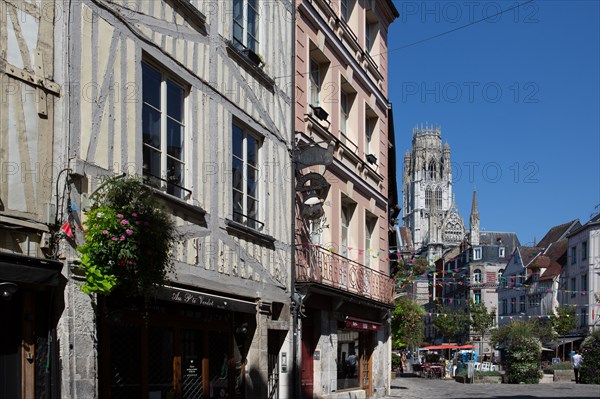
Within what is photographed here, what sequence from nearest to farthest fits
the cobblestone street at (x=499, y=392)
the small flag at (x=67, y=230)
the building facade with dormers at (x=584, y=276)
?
the small flag at (x=67, y=230)
the cobblestone street at (x=499, y=392)
the building facade with dormers at (x=584, y=276)

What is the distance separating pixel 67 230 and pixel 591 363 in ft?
93.1

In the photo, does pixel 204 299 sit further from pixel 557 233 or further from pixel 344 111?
pixel 557 233

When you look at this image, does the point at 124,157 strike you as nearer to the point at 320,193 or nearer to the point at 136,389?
the point at 136,389

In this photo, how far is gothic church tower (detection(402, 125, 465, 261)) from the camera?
182 meters

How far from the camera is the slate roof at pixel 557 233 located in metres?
83.7

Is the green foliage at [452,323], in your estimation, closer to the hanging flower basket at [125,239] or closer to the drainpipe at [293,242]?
the drainpipe at [293,242]

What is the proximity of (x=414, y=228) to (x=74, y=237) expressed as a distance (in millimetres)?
179223

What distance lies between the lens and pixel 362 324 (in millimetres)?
19391

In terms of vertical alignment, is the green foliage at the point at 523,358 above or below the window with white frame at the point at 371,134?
below

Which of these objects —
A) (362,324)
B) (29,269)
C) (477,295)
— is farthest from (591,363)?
(477,295)

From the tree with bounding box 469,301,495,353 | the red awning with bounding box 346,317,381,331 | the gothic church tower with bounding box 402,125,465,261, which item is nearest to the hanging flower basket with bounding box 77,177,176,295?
the red awning with bounding box 346,317,381,331

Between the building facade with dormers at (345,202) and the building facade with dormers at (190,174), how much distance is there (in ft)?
3.66

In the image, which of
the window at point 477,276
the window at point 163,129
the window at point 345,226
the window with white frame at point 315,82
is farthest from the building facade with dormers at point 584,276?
the window at point 163,129

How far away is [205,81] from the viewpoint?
11.5 meters
